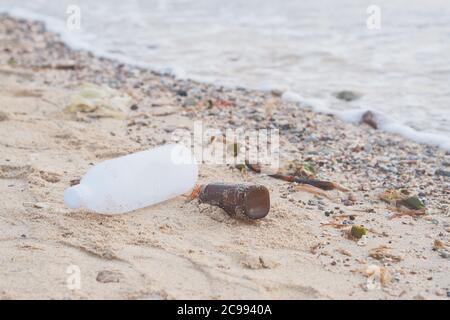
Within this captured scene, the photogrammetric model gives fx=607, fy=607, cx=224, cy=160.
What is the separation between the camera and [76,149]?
4.14 meters

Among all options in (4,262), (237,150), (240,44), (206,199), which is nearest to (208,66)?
(240,44)

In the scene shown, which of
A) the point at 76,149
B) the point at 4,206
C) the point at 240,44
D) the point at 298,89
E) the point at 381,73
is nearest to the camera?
the point at 4,206

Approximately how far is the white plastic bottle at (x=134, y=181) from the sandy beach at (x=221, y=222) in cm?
7

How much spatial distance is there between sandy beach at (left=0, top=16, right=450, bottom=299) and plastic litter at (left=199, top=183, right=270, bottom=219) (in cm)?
5

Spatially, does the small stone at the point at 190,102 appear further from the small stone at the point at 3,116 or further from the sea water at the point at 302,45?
the small stone at the point at 3,116

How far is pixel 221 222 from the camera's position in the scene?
3.11 metres

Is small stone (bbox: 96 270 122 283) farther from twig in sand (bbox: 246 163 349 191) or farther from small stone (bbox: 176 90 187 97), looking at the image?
small stone (bbox: 176 90 187 97)

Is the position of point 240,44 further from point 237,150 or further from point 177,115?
point 237,150

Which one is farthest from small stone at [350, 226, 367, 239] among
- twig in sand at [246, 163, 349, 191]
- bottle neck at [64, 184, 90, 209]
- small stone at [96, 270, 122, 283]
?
bottle neck at [64, 184, 90, 209]

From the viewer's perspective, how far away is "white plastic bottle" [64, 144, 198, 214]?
9.87 ft

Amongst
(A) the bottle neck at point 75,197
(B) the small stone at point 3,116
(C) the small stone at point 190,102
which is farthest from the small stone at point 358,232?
(B) the small stone at point 3,116

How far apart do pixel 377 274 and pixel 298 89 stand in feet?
12.1

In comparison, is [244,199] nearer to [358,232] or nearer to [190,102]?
[358,232]

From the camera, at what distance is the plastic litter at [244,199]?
3.06 meters
